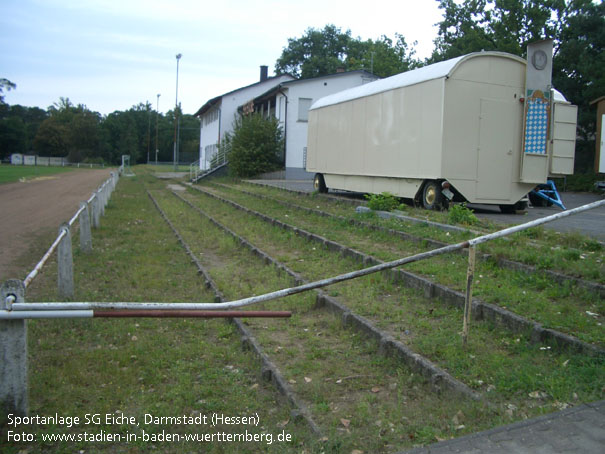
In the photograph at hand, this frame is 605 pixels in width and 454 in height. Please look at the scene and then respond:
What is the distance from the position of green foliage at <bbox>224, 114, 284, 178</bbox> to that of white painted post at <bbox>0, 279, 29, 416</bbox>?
30704 mm

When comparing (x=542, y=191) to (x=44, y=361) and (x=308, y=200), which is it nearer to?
(x=308, y=200)

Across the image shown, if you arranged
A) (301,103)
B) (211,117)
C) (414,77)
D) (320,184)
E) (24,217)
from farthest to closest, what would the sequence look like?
1. (211,117)
2. (301,103)
3. (320,184)
4. (24,217)
5. (414,77)

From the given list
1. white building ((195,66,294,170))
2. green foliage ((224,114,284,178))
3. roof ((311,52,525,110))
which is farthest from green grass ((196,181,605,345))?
white building ((195,66,294,170))

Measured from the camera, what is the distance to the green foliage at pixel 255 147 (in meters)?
34.7

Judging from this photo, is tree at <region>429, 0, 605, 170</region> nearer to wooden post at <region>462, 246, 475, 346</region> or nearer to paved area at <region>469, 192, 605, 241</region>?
paved area at <region>469, 192, 605, 241</region>

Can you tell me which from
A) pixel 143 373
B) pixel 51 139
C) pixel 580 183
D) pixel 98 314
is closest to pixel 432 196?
pixel 143 373

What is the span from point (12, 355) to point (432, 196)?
10748mm

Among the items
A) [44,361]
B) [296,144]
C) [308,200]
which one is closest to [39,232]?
[308,200]

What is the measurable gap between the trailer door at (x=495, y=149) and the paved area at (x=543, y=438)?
998 cm

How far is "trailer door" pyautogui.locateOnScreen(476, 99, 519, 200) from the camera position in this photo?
13.0 m

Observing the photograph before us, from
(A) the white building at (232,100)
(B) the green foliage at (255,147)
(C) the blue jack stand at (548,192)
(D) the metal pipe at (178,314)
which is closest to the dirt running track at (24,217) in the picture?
(D) the metal pipe at (178,314)

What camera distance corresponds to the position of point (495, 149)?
517 inches

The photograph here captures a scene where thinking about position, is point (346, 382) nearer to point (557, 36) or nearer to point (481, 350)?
point (481, 350)

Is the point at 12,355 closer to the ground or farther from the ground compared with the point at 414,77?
closer to the ground
